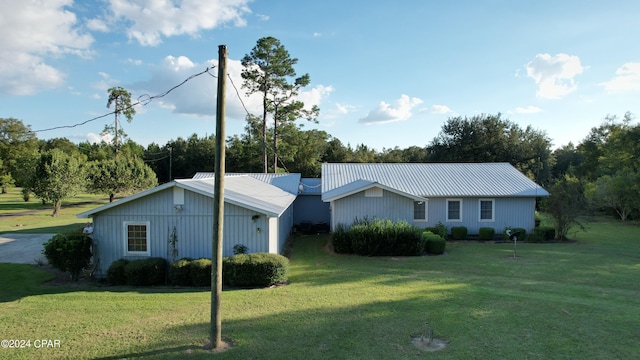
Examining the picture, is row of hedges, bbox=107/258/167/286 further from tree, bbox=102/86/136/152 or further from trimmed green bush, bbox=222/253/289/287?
tree, bbox=102/86/136/152

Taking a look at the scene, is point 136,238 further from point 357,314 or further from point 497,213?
point 497,213

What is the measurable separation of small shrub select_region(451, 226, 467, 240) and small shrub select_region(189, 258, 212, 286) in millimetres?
14042

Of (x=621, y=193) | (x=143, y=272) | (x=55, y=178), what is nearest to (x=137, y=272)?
(x=143, y=272)

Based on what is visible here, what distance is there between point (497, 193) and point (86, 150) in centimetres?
6885

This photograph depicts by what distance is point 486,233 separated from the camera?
68.1 ft

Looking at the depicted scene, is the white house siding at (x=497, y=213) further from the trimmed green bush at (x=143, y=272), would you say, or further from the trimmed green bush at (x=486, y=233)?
the trimmed green bush at (x=143, y=272)

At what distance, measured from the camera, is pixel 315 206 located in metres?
26.1

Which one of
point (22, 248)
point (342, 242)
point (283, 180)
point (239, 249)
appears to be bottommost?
point (22, 248)

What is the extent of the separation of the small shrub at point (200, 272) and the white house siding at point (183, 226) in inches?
47.2

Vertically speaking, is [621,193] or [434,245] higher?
[621,193]

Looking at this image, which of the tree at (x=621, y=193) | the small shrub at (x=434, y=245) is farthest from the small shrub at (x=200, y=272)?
the tree at (x=621, y=193)

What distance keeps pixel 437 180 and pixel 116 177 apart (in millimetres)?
29775

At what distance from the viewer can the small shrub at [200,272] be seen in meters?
11.6

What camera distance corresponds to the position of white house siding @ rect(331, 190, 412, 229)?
18547 millimetres
